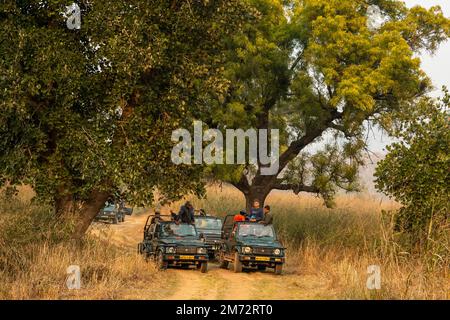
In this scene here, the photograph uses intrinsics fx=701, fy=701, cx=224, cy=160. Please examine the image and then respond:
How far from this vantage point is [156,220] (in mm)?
22078

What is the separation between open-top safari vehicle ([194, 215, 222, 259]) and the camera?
23656 mm

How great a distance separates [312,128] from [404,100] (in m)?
4.05

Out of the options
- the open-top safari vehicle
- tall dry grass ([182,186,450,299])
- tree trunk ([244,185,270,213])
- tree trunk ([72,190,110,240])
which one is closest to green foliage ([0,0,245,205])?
tree trunk ([72,190,110,240])

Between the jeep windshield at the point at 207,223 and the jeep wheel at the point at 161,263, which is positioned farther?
the jeep windshield at the point at 207,223

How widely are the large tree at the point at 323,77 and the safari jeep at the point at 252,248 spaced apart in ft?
16.7

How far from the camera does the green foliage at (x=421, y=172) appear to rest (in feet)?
56.0

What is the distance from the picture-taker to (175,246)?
19391 millimetres

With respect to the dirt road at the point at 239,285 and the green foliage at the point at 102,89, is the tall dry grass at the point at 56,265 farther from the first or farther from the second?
the green foliage at the point at 102,89

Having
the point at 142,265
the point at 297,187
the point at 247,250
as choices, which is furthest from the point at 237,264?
the point at 297,187

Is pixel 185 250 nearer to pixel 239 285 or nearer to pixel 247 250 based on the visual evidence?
pixel 247 250

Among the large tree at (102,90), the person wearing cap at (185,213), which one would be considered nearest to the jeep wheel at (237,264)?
the large tree at (102,90)
